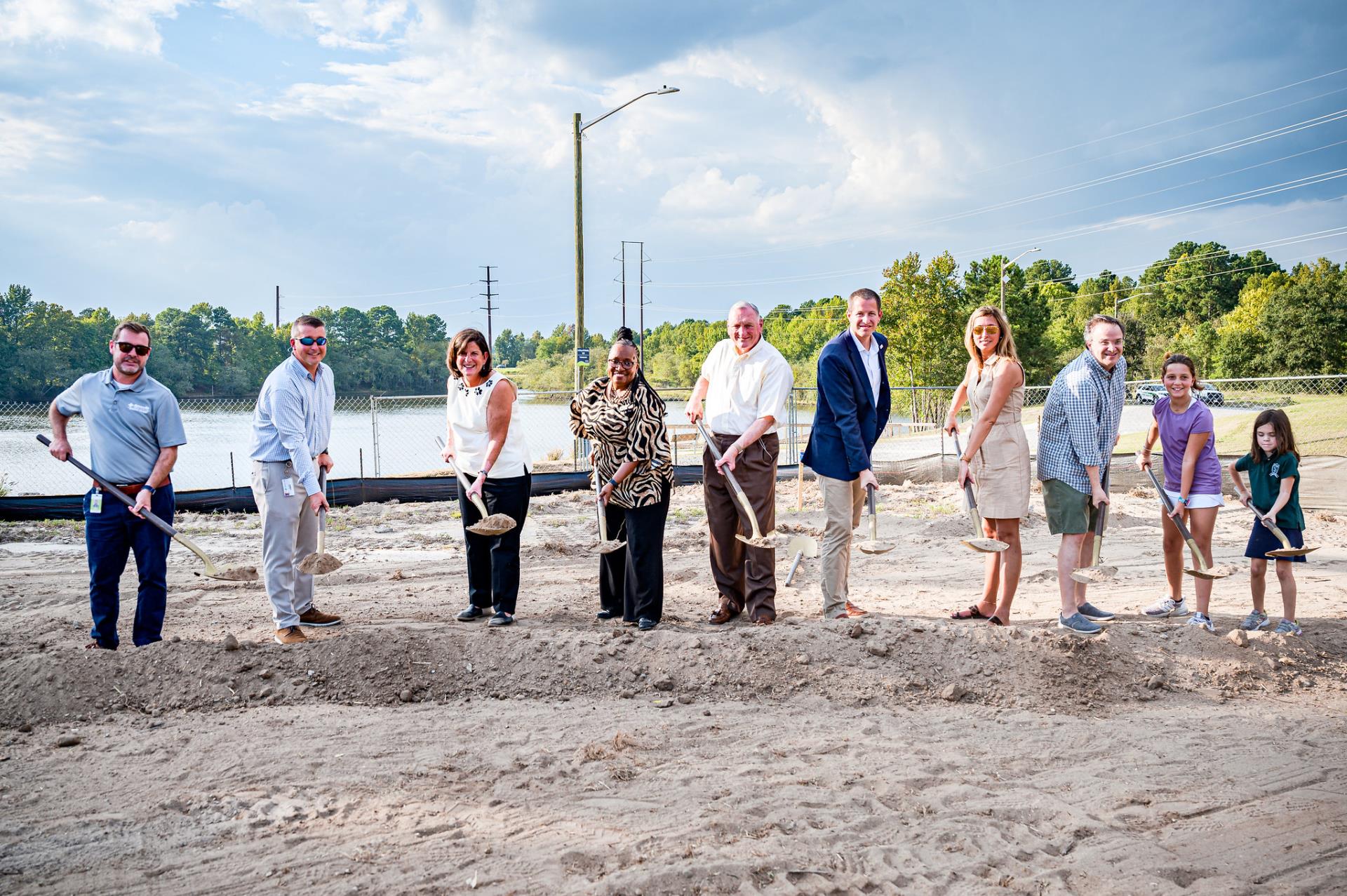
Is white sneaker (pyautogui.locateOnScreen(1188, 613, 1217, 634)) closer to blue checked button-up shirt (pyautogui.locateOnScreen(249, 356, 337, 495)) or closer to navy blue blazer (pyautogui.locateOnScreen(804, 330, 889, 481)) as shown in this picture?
navy blue blazer (pyautogui.locateOnScreen(804, 330, 889, 481))

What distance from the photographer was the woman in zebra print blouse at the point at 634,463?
5543 millimetres

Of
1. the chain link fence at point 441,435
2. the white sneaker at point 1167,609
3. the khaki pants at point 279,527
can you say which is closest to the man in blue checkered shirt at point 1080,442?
the white sneaker at point 1167,609

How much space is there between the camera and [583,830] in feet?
10.8

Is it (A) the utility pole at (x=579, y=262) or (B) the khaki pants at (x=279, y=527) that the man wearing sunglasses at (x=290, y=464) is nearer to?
(B) the khaki pants at (x=279, y=527)

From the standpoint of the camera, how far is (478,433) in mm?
5711

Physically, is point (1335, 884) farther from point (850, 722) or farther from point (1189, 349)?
point (1189, 349)

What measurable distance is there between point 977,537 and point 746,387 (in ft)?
5.52

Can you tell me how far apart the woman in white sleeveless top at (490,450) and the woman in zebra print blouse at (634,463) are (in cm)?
49

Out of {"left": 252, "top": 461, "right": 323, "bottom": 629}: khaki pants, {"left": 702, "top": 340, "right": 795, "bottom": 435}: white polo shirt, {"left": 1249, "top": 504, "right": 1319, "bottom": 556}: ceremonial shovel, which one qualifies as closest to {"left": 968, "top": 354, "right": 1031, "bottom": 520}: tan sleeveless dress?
{"left": 702, "top": 340, "right": 795, "bottom": 435}: white polo shirt

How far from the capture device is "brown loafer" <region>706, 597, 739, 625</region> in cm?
591

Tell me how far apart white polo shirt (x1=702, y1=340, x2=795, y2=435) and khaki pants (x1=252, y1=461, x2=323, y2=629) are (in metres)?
2.55

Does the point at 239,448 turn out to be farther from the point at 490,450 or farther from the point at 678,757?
the point at 678,757

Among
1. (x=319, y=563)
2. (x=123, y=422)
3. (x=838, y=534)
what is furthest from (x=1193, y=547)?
(x=123, y=422)

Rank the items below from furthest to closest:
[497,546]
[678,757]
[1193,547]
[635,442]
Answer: [497,546]
[635,442]
[1193,547]
[678,757]
